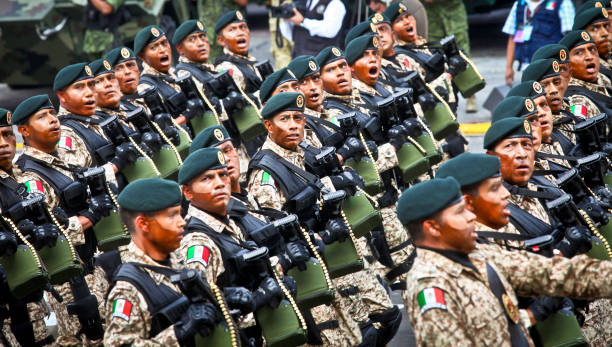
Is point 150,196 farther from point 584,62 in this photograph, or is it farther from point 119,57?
point 584,62

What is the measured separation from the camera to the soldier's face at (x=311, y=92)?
796cm

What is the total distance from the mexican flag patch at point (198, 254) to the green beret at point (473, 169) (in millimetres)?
1371

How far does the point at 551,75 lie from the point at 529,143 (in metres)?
2.09

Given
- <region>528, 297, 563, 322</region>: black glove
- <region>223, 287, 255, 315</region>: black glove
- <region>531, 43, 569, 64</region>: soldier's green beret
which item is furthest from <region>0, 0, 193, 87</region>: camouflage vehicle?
<region>528, 297, 563, 322</region>: black glove

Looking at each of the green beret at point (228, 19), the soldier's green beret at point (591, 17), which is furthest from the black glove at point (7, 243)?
the soldier's green beret at point (591, 17)

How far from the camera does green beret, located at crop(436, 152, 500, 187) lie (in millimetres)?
4781

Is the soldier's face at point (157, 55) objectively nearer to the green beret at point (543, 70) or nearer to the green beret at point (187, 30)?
the green beret at point (187, 30)

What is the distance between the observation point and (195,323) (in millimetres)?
4527

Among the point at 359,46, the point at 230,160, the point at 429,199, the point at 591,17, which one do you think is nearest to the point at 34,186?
the point at 230,160

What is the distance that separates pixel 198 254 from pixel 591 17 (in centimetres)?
575

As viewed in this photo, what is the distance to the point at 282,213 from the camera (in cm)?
611

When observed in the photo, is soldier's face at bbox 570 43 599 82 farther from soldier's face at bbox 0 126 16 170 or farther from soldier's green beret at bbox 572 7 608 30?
soldier's face at bbox 0 126 16 170

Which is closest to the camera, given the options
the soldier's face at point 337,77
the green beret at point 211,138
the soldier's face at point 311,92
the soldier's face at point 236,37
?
the green beret at point 211,138

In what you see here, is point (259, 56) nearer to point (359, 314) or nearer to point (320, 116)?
point (320, 116)
